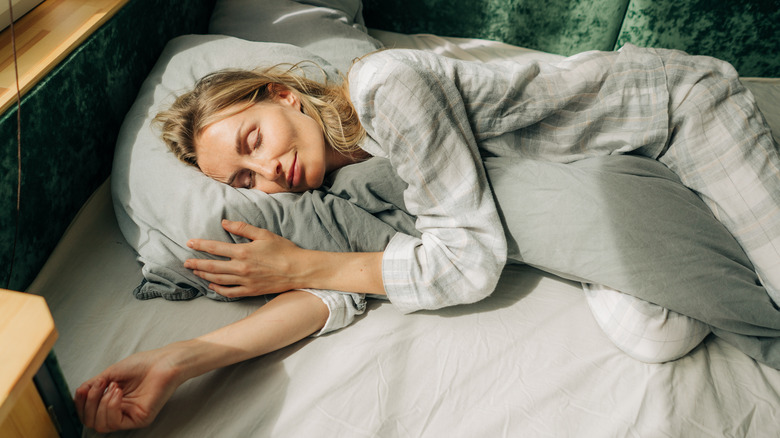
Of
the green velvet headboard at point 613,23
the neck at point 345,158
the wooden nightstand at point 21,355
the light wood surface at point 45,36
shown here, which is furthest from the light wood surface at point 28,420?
the green velvet headboard at point 613,23

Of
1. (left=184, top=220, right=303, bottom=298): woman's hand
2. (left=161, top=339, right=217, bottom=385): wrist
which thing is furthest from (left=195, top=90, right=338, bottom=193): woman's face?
(left=161, top=339, right=217, bottom=385): wrist

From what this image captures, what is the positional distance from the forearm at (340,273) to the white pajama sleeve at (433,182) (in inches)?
0.9

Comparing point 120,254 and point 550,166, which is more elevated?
point 550,166

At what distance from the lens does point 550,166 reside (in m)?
0.99

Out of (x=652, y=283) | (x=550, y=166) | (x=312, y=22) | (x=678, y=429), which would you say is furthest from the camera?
(x=312, y=22)

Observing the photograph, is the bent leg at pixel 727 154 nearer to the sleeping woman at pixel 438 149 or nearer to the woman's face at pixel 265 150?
the sleeping woman at pixel 438 149

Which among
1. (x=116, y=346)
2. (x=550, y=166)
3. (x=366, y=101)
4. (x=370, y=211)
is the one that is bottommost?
(x=116, y=346)

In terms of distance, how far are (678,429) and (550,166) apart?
47 cm

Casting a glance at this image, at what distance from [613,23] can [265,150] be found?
3.88ft

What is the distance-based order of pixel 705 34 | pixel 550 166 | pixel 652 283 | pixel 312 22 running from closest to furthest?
pixel 652 283 → pixel 550 166 → pixel 312 22 → pixel 705 34

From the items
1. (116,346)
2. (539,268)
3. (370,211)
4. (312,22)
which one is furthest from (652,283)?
(312,22)

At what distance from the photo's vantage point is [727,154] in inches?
38.1

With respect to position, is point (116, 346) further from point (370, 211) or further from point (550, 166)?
point (550, 166)

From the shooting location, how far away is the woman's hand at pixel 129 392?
2.37 ft
